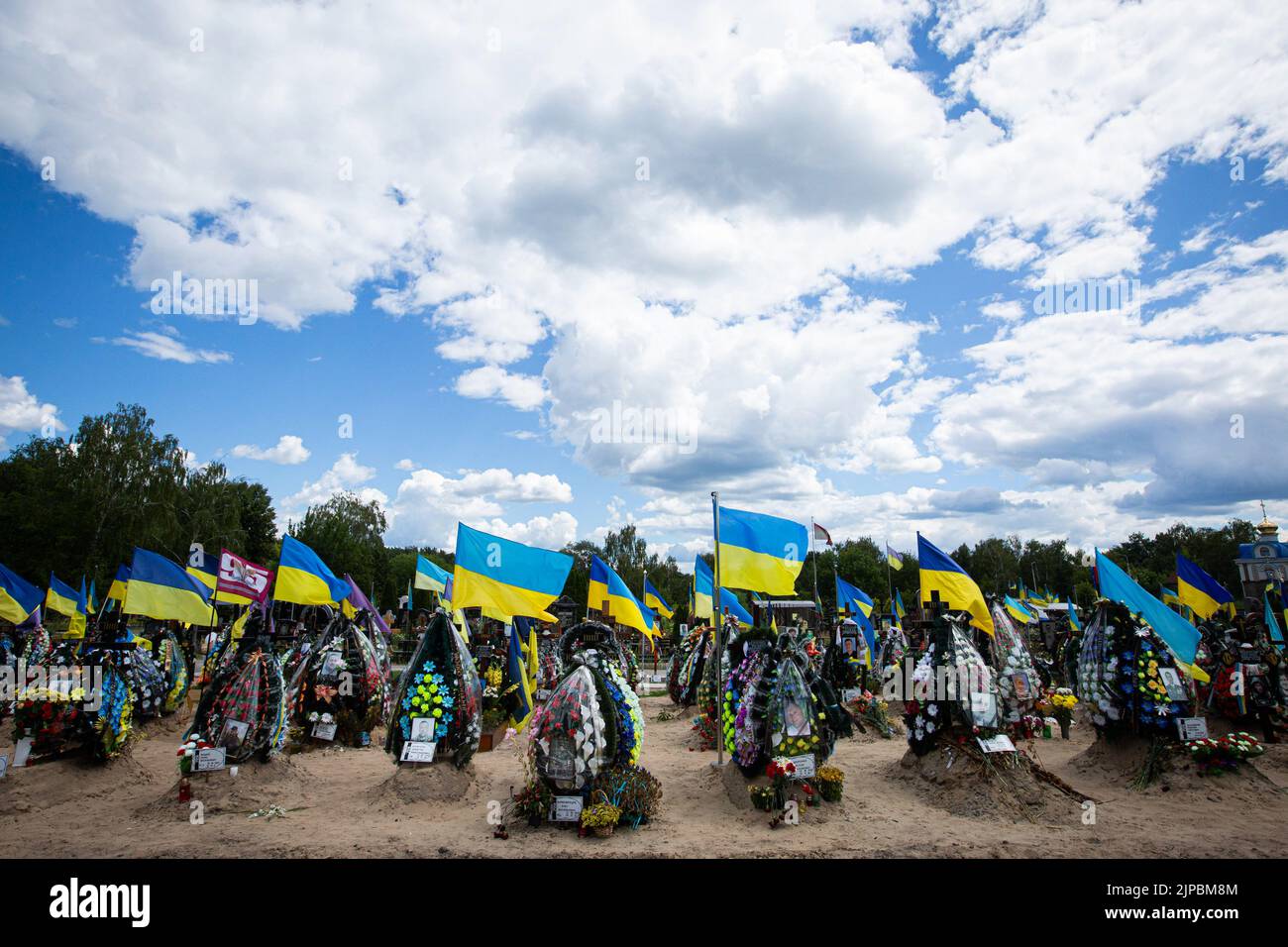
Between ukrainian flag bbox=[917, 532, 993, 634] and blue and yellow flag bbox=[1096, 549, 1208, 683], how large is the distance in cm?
171

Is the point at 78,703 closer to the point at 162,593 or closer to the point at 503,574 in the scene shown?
the point at 162,593

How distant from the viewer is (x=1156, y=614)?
8883 millimetres

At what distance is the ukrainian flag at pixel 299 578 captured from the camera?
10953 mm

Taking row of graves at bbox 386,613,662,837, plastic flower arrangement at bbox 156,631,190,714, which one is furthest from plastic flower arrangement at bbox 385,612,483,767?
plastic flower arrangement at bbox 156,631,190,714

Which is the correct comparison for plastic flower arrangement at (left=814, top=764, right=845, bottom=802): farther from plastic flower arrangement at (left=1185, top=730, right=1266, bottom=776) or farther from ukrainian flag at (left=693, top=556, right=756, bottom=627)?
ukrainian flag at (left=693, top=556, right=756, bottom=627)

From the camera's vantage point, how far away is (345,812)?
885 cm

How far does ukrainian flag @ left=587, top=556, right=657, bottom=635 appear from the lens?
11.3 m

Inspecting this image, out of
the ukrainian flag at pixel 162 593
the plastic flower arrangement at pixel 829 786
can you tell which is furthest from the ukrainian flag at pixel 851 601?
the ukrainian flag at pixel 162 593

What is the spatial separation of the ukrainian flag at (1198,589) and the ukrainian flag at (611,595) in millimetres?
10266

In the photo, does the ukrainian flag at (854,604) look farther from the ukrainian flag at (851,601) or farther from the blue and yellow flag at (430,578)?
the blue and yellow flag at (430,578)

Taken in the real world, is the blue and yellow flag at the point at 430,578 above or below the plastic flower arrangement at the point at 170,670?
above

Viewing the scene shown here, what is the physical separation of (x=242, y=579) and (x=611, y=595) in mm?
6077
